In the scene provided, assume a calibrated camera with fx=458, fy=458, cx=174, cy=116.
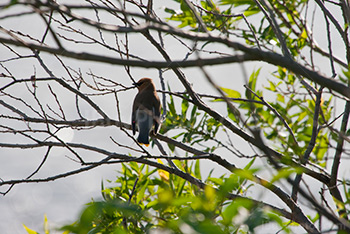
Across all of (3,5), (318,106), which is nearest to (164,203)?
(3,5)

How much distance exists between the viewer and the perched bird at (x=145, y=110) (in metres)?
Result: 5.27

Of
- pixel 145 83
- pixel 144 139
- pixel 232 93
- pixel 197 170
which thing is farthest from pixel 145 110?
pixel 145 83

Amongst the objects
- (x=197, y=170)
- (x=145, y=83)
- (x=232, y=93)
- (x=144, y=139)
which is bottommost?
(x=197, y=170)

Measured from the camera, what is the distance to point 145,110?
210 inches

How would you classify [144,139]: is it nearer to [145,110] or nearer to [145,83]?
[145,110]

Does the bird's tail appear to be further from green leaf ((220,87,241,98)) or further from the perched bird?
green leaf ((220,87,241,98))

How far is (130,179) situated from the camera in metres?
4.79

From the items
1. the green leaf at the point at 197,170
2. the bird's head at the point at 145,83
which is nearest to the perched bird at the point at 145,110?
the bird's head at the point at 145,83

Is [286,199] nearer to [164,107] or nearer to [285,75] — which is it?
[164,107]

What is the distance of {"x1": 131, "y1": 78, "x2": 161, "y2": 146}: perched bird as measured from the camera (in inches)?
208

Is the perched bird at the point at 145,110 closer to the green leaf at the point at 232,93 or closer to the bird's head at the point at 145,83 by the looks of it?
the bird's head at the point at 145,83

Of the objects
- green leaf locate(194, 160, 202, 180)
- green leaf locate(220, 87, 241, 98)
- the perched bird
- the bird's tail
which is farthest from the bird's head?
green leaf locate(220, 87, 241, 98)

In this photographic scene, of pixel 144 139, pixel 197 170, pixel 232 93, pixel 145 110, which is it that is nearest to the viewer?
pixel 232 93

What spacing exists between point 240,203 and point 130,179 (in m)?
3.65
